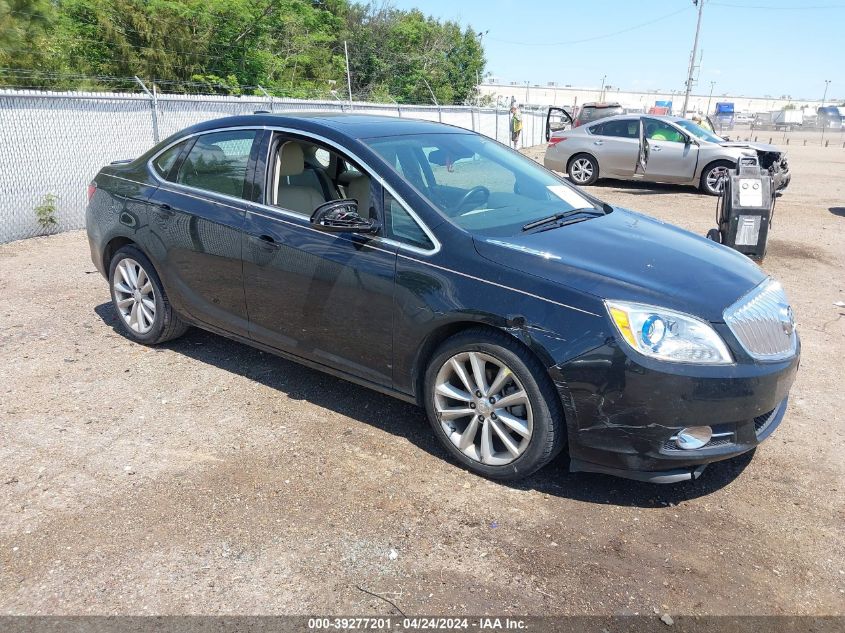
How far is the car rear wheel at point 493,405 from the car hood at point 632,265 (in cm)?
42

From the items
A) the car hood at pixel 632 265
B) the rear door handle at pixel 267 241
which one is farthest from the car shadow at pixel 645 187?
the rear door handle at pixel 267 241

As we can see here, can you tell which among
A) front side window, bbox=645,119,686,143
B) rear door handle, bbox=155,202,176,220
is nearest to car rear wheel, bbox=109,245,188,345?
rear door handle, bbox=155,202,176,220

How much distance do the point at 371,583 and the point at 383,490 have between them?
27.8 inches

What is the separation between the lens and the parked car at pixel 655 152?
560 inches

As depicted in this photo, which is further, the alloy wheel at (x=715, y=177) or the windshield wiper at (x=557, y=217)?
the alloy wheel at (x=715, y=177)

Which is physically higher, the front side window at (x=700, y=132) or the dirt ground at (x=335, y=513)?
the front side window at (x=700, y=132)

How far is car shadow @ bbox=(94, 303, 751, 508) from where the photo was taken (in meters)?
3.59

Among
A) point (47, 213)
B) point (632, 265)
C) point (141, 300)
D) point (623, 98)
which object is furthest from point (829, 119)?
point (141, 300)

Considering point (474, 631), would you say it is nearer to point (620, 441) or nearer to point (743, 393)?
point (620, 441)

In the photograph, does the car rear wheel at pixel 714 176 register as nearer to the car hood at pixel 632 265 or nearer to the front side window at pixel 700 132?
the front side window at pixel 700 132

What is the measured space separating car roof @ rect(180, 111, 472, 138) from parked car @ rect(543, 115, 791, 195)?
435 inches

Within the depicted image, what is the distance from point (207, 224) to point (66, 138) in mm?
6276

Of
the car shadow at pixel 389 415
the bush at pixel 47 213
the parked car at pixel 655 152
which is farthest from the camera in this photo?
the parked car at pixel 655 152

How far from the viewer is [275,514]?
332 cm
